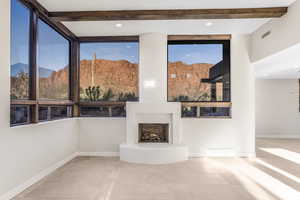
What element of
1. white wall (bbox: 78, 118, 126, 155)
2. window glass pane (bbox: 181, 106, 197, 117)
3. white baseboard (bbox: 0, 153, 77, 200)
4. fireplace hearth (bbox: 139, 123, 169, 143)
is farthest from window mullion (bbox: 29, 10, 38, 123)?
window glass pane (bbox: 181, 106, 197, 117)

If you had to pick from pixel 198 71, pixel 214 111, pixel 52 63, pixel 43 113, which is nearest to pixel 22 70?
pixel 43 113

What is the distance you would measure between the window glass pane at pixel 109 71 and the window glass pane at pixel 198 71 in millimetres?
1000

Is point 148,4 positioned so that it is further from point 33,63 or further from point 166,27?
point 33,63

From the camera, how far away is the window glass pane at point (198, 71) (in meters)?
5.24

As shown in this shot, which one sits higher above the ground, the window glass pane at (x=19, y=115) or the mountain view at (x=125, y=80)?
the mountain view at (x=125, y=80)

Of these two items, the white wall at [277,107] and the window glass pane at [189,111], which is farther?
the white wall at [277,107]

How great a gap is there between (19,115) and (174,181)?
272cm

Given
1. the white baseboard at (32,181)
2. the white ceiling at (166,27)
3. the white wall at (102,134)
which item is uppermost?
the white ceiling at (166,27)

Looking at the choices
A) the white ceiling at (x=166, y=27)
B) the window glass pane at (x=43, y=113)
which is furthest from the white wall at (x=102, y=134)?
the white ceiling at (x=166, y=27)

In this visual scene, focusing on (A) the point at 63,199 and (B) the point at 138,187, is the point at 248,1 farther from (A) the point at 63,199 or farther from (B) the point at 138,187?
(A) the point at 63,199

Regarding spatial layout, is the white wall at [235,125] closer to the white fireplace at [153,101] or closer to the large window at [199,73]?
the large window at [199,73]

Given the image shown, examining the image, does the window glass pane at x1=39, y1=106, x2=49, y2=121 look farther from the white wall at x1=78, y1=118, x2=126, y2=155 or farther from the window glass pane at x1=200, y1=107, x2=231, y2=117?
the window glass pane at x1=200, y1=107, x2=231, y2=117

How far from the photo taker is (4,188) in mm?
2672

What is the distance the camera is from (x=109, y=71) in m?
5.33
